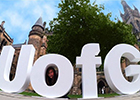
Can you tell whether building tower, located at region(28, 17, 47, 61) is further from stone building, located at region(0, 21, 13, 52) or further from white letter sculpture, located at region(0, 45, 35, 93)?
white letter sculpture, located at region(0, 45, 35, 93)

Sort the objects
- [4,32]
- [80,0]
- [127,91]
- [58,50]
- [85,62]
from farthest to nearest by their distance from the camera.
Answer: [4,32], [58,50], [80,0], [85,62], [127,91]

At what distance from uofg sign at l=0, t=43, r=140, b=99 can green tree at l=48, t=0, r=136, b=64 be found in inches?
268

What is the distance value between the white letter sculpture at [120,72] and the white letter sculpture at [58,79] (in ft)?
5.12

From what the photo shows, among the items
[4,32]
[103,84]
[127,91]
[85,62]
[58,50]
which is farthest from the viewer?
[4,32]

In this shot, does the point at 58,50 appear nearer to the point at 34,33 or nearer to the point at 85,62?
the point at 85,62

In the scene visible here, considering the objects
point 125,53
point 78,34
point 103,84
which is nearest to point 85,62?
point 125,53

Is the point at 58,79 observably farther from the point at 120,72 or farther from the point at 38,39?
the point at 38,39

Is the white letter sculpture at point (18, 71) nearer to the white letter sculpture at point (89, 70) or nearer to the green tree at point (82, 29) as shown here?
the white letter sculpture at point (89, 70)

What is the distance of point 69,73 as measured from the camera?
200 inches

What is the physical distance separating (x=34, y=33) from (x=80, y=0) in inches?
656

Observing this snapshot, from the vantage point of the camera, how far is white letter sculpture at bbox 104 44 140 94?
4.90 meters

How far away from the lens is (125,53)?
559 centimetres

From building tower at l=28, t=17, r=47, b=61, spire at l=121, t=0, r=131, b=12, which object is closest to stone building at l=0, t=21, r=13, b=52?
building tower at l=28, t=17, r=47, b=61

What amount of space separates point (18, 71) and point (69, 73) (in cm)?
223
